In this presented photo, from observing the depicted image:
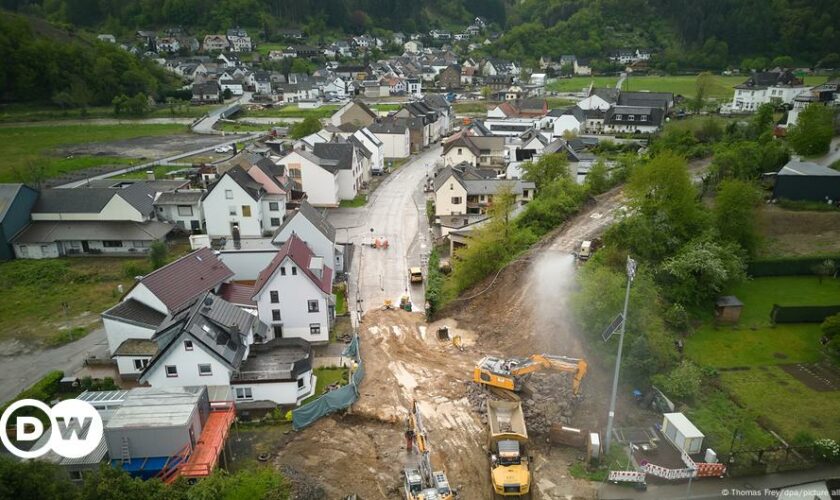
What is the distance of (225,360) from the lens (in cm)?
2402

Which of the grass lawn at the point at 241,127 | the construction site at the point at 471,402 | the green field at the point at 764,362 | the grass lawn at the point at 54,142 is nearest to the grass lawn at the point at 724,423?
the green field at the point at 764,362

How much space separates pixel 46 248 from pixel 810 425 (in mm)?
52255

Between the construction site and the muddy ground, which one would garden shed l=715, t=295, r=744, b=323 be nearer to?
the construction site

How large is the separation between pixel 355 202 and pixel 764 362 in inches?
1554

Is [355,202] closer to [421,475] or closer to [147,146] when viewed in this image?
[421,475]

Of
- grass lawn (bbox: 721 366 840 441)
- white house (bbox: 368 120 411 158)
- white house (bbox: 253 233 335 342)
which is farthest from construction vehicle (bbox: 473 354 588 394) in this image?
white house (bbox: 368 120 411 158)

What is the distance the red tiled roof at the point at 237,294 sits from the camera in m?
31.5

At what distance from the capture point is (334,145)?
58.5m

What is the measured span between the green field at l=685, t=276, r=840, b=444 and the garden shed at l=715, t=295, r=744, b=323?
459 millimetres

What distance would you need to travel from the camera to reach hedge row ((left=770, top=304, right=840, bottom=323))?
98.8 ft

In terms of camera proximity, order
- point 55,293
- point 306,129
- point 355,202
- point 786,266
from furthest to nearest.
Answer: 1. point 306,129
2. point 355,202
3. point 55,293
4. point 786,266

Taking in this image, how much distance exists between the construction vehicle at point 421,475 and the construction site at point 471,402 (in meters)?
0.11

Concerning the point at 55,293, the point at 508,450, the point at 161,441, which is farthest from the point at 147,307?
the point at 508,450

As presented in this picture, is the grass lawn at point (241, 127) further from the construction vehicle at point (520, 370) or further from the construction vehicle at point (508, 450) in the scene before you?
the construction vehicle at point (508, 450)
